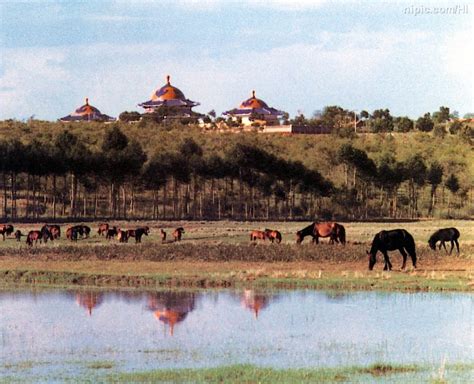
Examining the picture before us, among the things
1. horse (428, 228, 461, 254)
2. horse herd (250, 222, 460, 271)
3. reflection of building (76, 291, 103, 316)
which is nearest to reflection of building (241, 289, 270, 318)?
reflection of building (76, 291, 103, 316)

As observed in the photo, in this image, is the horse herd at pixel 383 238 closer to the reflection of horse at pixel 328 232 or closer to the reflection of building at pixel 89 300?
the reflection of horse at pixel 328 232

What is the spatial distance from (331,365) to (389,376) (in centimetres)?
124

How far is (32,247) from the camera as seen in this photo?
42.1m

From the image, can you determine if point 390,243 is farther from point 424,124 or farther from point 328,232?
point 424,124

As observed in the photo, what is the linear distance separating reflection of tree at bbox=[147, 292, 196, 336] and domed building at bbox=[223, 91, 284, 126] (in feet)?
308

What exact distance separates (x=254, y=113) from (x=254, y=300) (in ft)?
320

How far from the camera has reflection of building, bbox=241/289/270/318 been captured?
26.9 metres

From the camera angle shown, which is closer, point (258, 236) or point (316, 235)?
point (316, 235)

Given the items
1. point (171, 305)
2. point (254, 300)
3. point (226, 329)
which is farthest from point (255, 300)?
point (226, 329)

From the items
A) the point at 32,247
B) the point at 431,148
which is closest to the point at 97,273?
the point at 32,247

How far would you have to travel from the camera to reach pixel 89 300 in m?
28.4

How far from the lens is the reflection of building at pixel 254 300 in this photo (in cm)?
2689

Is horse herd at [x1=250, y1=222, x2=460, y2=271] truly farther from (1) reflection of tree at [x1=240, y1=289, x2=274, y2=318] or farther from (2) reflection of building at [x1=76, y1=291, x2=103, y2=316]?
(2) reflection of building at [x1=76, y1=291, x2=103, y2=316]

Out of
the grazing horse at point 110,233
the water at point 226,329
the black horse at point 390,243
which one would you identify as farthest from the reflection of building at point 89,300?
the grazing horse at point 110,233
